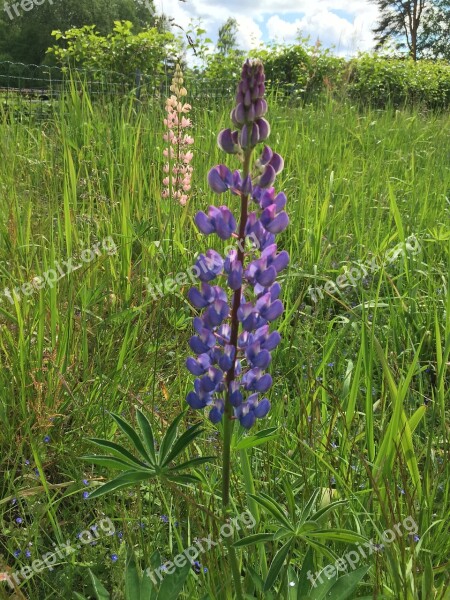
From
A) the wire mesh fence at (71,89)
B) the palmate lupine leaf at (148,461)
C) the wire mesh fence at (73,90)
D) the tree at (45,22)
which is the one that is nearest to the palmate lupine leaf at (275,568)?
the palmate lupine leaf at (148,461)

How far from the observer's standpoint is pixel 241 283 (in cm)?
86

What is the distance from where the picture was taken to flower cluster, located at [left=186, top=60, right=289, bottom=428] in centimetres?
86

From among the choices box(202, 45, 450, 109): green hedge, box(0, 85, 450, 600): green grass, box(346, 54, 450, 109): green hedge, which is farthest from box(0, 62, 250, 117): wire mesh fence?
box(346, 54, 450, 109): green hedge

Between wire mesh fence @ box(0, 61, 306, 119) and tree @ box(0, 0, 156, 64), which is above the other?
tree @ box(0, 0, 156, 64)

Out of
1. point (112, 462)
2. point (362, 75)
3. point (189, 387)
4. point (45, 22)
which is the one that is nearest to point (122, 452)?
point (112, 462)

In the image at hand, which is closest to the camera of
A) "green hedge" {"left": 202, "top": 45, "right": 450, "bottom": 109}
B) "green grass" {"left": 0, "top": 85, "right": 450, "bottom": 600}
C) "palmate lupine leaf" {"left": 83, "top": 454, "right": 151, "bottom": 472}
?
"palmate lupine leaf" {"left": 83, "top": 454, "right": 151, "bottom": 472}

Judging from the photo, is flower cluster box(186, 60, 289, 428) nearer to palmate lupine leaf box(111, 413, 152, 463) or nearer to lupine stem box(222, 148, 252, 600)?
lupine stem box(222, 148, 252, 600)

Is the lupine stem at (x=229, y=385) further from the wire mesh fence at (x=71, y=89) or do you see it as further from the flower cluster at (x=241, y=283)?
the wire mesh fence at (x=71, y=89)

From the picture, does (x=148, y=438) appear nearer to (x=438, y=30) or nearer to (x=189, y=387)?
(x=189, y=387)

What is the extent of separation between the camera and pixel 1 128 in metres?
3.20

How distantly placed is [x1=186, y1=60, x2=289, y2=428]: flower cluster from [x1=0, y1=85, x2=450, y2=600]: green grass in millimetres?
208

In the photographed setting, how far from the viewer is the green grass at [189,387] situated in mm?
1239

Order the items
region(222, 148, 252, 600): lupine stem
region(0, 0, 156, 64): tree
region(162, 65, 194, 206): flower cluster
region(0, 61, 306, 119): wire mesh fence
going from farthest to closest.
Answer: region(0, 0, 156, 64): tree
region(0, 61, 306, 119): wire mesh fence
region(162, 65, 194, 206): flower cluster
region(222, 148, 252, 600): lupine stem

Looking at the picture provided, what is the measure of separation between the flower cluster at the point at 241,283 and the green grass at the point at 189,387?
208 mm
